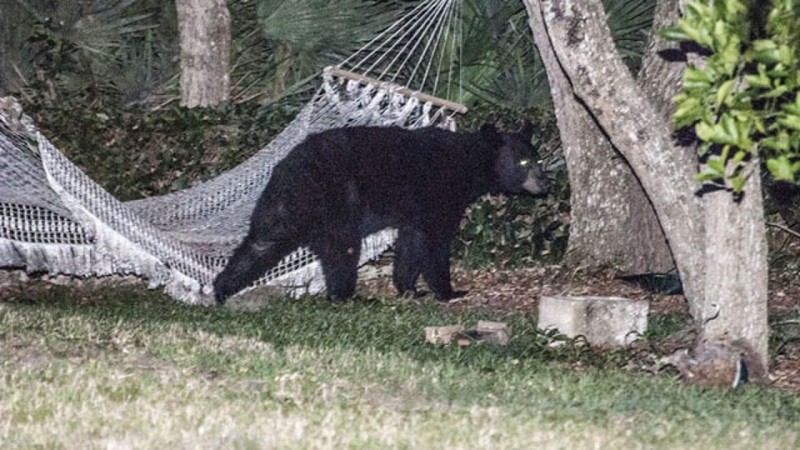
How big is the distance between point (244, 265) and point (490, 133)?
2.28 m

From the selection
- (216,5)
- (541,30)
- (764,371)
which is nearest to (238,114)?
(216,5)

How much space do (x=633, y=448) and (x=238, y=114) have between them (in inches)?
281

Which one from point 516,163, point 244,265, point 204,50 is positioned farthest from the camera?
point 204,50

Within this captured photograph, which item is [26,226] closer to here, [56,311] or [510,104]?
[56,311]

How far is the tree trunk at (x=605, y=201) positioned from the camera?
10.8 m

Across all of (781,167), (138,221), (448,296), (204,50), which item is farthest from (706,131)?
(204,50)

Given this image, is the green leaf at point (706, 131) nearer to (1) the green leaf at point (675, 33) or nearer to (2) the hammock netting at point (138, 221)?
(1) the green leaf at point (675, 33)

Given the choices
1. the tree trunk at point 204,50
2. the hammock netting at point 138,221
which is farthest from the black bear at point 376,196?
the tree trunk at point 204,50

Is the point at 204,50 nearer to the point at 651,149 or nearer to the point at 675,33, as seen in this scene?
the point at 651,149

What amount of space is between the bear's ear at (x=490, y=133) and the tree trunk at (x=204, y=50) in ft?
9.97

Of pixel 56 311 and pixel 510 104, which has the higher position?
pixel 510 104

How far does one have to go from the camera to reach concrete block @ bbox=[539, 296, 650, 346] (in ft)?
26.9

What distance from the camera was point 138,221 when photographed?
945cm

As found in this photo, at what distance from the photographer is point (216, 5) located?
13.3 m
